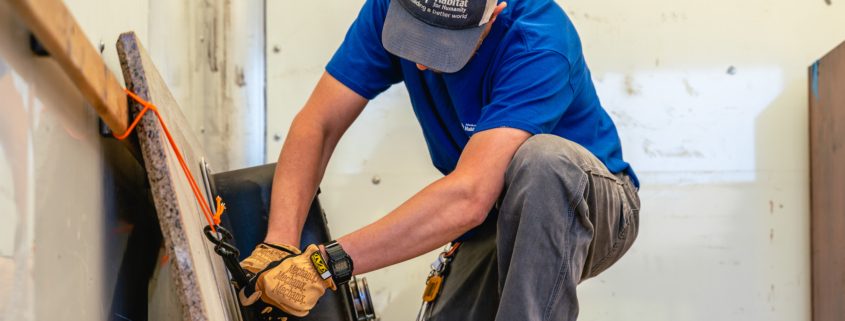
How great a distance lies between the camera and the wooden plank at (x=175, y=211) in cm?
92

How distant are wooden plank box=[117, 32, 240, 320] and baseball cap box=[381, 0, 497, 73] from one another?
17.1 inches

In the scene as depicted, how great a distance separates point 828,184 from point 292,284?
1474 mm

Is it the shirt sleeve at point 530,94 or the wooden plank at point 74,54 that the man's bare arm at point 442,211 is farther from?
the wooden plank at point 74,54

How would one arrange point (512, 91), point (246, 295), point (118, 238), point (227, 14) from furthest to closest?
point (227, 14) < point (512, 91) < point (246, 295) < point (118, 238)

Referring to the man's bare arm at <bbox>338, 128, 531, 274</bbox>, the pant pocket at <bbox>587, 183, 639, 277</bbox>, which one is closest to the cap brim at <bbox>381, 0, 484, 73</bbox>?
the man's bare arm at <bbox>338, 128, 531, 274</bbox>

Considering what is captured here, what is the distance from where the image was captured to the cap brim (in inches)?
57.5

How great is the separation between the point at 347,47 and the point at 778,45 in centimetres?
120

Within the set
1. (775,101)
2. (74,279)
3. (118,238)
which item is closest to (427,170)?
(775,101)

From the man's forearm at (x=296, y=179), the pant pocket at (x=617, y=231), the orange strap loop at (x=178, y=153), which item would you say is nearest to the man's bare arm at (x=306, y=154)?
the man's forearm at (x=296, y=179)

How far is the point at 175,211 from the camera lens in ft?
3.12

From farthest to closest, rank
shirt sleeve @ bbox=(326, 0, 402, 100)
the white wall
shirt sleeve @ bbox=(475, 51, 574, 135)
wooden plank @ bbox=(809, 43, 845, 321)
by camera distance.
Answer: the white wall → wooden plank @ bbox=(809, 43, 845, 321) → shirt sleeve @ bbox=(326, 0, 402, 100) → shirt sleeve @ bbox=(475, 51, 574, 135)

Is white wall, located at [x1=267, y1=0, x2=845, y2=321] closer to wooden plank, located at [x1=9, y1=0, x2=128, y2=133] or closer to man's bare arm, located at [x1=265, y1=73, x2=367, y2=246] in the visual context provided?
man's bare arm, located at [x1=265, y1=73, x2=367, y2=246]

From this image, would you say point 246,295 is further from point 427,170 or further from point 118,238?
point 427,170

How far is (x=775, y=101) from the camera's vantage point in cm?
225
